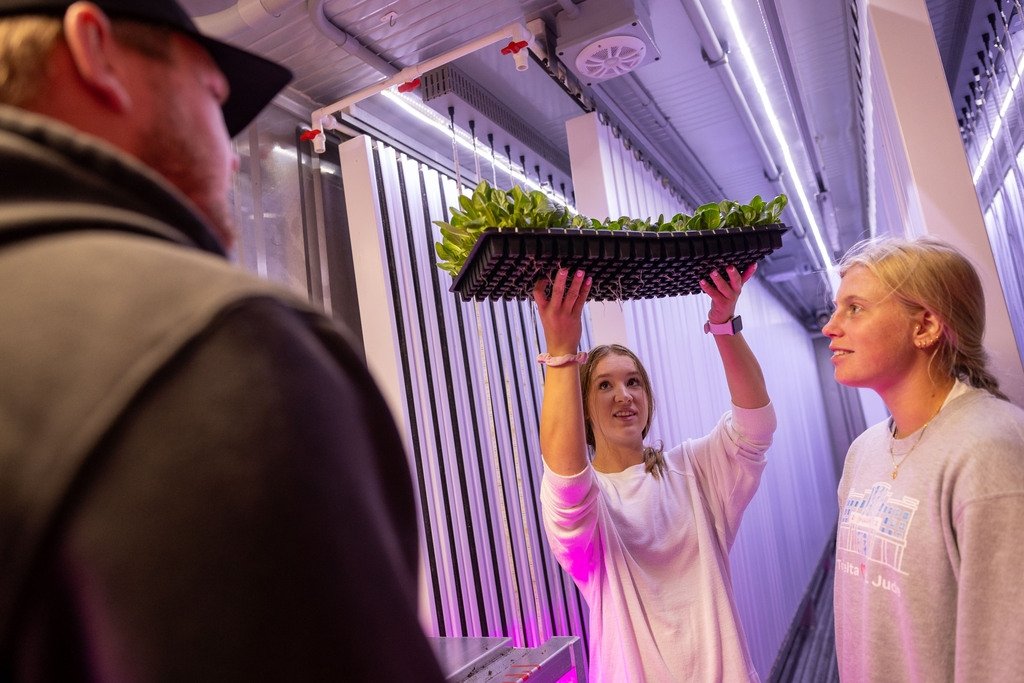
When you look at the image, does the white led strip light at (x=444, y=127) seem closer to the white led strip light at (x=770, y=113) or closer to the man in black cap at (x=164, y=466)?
the white led strip light at (x=770, y=113)

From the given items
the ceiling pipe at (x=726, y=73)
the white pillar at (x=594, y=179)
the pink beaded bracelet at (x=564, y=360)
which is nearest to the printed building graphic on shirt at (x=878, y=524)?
the pink beaded bracelet at (x=564, y=360)

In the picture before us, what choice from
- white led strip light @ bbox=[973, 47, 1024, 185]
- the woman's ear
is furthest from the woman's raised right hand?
white led strip light @ bbox=[973, 47, 1024, 185]

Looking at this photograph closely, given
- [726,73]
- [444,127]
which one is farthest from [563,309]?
[726,73]

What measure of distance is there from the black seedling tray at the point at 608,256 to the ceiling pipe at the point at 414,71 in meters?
1.12

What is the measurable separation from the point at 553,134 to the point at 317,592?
371cm

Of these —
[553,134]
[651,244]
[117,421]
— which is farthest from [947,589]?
[553,134]

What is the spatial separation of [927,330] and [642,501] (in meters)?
0.89

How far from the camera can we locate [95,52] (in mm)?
567

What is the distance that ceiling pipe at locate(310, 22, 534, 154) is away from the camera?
267cm

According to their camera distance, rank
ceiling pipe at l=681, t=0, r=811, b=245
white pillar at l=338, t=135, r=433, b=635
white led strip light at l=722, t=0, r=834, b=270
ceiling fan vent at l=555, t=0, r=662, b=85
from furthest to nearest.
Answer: white led strip light at l=722, t=0, r=834, b=270, ceiling pipe at l=681, t=0, r=811, b=245, white pillar at l=338, t=135, r=433, b=635, ceiling fan vent at l=555, t=0, r=662, b=85

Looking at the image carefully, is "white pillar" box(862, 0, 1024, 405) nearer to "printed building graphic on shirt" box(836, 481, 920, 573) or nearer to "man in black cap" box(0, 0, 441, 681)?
"printed building graphic on shirt" box(836, 481, 920, 573)

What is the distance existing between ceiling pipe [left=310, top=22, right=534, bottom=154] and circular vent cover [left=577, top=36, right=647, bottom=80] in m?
0.23

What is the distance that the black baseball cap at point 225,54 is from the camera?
0.56 metres

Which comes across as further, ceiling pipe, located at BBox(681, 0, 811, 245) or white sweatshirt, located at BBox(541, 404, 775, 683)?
ceiling pipe, located at BBox(681, 0, 811, 245)
